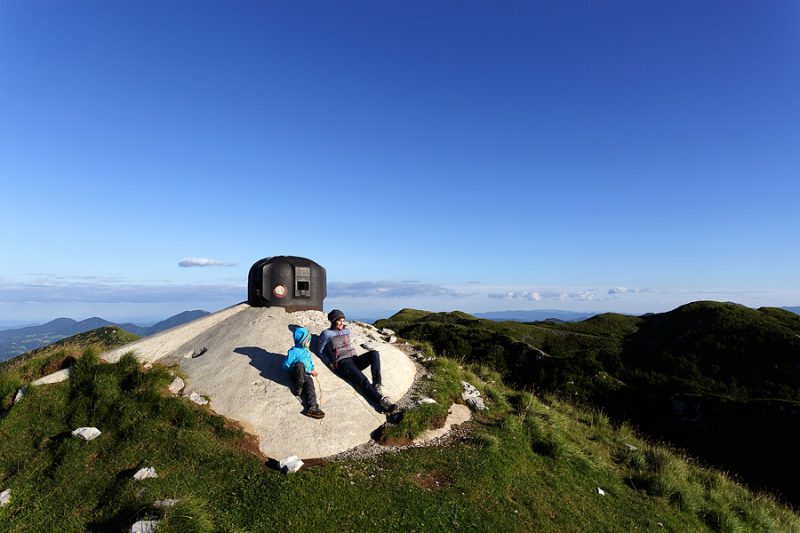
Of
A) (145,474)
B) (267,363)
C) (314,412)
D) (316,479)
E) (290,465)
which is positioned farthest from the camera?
(267,363)

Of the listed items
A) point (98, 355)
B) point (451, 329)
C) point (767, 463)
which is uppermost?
point (98, 355)

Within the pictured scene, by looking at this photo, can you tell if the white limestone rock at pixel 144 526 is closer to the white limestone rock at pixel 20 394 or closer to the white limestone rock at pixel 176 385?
the white limestone rock at pixel 176 385

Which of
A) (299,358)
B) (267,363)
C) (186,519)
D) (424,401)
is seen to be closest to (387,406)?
(424,401)

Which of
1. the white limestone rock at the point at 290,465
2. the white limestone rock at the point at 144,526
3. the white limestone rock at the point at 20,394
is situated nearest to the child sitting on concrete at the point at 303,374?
the white limestone rock at the point at 290,465

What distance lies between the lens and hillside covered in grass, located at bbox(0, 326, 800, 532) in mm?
7348

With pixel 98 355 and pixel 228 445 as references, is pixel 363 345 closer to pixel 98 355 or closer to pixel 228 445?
pixel 228 445

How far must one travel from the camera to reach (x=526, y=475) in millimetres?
10172

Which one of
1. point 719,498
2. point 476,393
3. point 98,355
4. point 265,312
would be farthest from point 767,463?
point 98,355

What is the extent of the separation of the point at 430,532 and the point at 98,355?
12088mm

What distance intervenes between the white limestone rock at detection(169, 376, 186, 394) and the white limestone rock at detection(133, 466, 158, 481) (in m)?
4.24

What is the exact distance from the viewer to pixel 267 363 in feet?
44.9

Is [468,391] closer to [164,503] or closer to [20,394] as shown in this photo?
[164,503]

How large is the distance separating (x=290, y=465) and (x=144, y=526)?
2.91m

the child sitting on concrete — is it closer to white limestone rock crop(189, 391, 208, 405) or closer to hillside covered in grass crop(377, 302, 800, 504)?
white limestone rock crop(189, 391, 208, 405)
